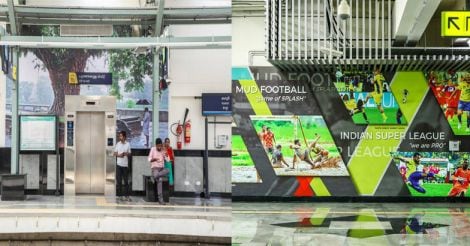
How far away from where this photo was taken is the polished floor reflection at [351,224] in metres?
4.77

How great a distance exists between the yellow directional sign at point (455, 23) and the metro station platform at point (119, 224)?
2.69 m

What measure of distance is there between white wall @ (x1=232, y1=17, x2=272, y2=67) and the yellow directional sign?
2.35 metres

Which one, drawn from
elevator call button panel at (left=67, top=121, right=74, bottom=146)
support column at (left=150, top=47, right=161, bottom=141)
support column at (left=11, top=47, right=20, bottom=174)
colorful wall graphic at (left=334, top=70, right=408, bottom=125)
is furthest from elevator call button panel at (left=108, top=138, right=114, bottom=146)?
colorful wall graphic at (left=334, top=70, right=408, bottom=125)

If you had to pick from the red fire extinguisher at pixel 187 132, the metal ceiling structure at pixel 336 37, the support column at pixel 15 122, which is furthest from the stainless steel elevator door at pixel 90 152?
the metal ceiling structure at pixel 336 37

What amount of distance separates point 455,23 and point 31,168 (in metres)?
5.49

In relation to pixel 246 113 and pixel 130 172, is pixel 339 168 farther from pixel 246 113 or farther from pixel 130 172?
pixel 130 172

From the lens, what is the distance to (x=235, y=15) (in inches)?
271

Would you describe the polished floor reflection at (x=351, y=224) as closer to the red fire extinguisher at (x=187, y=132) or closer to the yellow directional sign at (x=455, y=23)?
the red fire extinguisher at (x=187, y=132)

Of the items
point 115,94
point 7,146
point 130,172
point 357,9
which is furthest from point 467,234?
point 7,146

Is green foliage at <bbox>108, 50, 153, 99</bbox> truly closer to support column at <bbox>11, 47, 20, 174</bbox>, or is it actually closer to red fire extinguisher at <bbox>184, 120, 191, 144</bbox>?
red fire extinguisher at <bbox>184, 120, 191, 144</bbox>

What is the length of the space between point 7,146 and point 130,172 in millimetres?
1788

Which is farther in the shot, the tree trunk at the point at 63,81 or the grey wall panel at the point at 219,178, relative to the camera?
the tree trunk at the point at 63,81

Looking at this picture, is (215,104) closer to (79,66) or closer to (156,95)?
(156,95)

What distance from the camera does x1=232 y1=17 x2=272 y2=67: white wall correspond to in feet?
22.5
